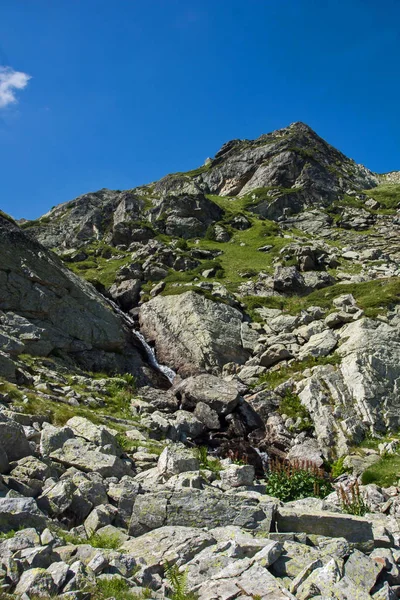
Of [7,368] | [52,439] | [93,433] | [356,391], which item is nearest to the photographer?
[52,439]

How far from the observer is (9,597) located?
5305 mm

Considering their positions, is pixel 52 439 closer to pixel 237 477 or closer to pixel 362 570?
pixel 237 477

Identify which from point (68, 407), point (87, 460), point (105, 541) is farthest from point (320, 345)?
point (105, 541)

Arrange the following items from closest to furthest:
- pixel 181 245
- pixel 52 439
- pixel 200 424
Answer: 1. pixel 52 439
2. pixel 200 424
3. pixel 181 245

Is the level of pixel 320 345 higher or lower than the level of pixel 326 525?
higher

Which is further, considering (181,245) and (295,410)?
(181,245)

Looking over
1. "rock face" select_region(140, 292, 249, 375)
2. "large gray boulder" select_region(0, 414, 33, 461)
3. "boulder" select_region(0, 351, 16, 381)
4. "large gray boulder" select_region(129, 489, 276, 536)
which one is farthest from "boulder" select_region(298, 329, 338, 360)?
"large gray boulder" select_region(0, 414, 33, 461)

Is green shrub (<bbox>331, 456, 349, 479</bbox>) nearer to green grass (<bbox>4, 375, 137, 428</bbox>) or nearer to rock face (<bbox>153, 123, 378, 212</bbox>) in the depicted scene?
green grass (<bbox>4, 375, 137, 428</bbox>)

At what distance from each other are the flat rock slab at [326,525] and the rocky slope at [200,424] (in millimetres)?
38

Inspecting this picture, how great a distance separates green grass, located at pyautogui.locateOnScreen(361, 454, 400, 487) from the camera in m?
16.3

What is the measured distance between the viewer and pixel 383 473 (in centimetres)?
1689

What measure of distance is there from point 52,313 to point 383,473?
21841 millimetres

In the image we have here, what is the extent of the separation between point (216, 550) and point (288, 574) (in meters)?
1.23

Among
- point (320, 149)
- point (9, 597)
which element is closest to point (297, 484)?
point (9, 597)
